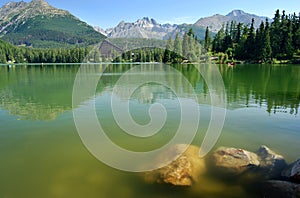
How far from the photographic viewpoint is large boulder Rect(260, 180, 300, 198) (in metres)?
6.78

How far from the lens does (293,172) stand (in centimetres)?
768

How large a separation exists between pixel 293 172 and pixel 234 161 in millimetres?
1854

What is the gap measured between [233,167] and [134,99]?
1514 centimetres

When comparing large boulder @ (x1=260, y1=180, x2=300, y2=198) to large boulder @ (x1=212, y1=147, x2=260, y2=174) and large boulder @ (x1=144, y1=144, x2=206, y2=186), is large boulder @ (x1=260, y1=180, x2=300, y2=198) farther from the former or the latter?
large boulder @ (x1=144, y1=144, x2=206, y2=186)

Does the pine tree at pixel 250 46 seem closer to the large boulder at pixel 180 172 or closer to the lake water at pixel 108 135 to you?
the lake water at pixel 108 135

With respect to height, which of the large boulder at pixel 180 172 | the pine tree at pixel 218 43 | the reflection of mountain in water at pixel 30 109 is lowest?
the large boulder at pixel 180 172

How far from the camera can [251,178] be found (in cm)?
802

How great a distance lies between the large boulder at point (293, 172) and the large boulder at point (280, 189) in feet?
1.37

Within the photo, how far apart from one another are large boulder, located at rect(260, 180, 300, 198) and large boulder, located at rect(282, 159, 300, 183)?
42 centimetres

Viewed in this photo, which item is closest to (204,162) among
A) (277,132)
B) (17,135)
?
(277,132)

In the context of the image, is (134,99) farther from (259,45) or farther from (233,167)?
(259,45)

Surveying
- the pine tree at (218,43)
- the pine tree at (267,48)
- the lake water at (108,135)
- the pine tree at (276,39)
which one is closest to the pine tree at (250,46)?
the pine tree at (267,48)

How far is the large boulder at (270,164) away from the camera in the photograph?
8.17 meters

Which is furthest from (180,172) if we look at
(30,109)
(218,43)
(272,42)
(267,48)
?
(218,43)
